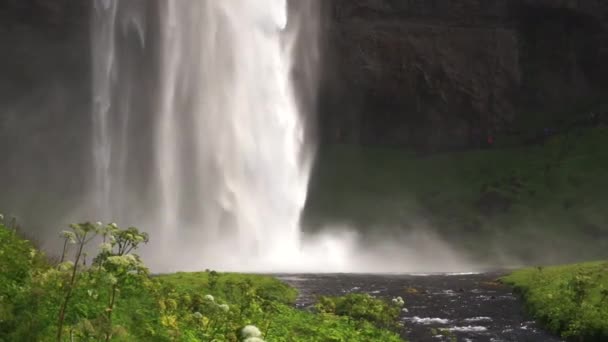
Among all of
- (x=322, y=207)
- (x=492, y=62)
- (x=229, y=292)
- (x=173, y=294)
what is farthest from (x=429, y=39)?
(x=173, y=294)

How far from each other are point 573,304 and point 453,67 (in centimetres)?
9921

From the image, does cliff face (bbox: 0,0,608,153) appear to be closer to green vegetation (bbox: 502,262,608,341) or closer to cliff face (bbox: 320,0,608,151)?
cliff face (bbox: 320,0,608,151)

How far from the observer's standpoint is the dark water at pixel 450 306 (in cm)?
2219

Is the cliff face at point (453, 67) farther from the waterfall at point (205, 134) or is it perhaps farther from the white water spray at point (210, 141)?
the waterfall at point (205, 134)

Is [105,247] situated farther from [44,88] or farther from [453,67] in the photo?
[44,88]

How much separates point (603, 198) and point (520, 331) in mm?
78417

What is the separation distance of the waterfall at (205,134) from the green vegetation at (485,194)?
50.9 feet

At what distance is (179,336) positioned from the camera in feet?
35.3

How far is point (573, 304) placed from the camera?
2406 centimetres

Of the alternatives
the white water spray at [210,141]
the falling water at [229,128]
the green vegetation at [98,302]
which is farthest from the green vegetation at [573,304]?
the falling water at [229,128]

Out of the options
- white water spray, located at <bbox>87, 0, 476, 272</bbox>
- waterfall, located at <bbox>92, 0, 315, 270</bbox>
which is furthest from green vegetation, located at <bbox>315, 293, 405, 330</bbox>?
waterfall, located at <bbox>92, 0, 315, 270</bbox>

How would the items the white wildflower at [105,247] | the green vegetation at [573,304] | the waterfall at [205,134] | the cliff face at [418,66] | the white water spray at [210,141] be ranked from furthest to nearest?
the cliff face at [418,66] < the waterfall at [205,134] < the white water spray at [210,141] < the green vegetation at [573,304] < the white wildflower at [105,247]

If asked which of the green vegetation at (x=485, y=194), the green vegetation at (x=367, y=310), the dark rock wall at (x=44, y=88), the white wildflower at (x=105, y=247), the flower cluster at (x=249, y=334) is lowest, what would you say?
the green vegetation at (x=367, y=310)

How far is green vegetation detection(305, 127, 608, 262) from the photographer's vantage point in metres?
88.6
